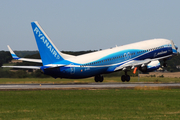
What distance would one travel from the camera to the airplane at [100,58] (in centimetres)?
5553

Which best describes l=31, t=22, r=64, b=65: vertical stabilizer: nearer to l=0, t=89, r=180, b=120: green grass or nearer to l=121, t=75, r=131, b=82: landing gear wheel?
l=121, t=75, r=131, b=82: landing gear wheel

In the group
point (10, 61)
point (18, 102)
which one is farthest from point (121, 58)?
point (10, 61)

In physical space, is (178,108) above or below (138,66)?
below

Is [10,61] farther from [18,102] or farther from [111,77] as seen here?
[18,102]

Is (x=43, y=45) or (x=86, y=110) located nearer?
(x=86, y=110)

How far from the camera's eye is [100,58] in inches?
2451

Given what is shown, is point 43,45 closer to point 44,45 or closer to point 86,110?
point 44,45

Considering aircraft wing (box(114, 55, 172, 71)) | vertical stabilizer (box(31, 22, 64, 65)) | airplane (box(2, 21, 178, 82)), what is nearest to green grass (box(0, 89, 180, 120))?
vertical stabilizer (box(31, 22, 64, 65))

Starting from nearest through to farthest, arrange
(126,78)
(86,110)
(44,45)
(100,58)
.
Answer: (86,110), (44,45), (100,58), (126,78)

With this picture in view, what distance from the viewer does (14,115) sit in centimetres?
2395

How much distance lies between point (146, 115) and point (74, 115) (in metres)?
4.75

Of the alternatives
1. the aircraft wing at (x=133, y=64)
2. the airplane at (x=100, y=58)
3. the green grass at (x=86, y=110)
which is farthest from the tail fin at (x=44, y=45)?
the green grass at (x=86, y=110)

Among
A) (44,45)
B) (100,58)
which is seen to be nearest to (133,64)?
(100,58)

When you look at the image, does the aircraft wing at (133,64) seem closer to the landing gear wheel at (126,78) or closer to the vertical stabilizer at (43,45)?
the landing gear wheel at (126,78)
